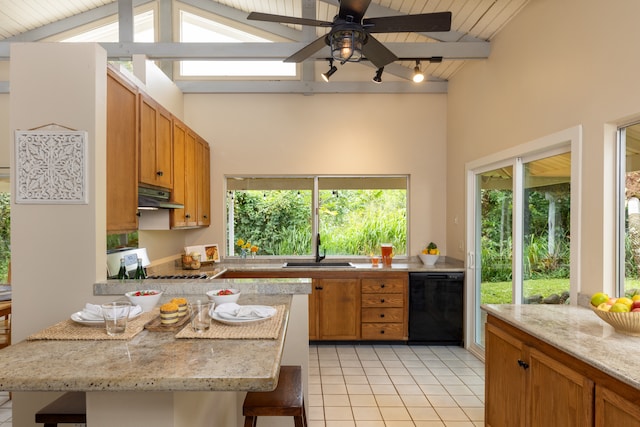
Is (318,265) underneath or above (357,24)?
underneath

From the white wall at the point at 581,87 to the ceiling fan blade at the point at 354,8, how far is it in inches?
56.1

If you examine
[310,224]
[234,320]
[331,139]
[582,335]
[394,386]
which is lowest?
[394,386]

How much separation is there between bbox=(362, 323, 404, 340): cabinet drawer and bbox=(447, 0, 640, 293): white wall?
214 centimetres

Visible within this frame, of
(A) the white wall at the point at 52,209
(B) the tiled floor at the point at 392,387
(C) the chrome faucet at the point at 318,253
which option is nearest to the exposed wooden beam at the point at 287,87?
(C) the chrome faucet at the point at 318,253

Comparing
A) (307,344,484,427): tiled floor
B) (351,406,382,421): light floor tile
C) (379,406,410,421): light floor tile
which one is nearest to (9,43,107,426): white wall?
(307,344,484,427): tiled floor

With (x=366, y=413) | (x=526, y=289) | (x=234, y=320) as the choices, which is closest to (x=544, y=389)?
(x=366, y=413)

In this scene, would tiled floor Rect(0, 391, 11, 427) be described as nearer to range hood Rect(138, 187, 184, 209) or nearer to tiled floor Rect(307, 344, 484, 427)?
range hood Rect(138, 187, 184, 209)

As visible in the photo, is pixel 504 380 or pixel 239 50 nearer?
pixel 504 380

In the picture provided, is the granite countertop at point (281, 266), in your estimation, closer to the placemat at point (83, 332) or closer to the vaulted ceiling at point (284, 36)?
the placemat at point (83, 332)

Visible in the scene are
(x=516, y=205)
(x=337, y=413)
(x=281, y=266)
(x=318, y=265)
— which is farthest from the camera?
(x=318, y=265)

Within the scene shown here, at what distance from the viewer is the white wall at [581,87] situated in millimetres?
2178

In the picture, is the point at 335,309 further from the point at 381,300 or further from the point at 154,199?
the point at 154,199

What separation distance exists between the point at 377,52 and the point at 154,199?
201 centimetres

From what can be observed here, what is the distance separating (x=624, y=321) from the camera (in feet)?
5.88
